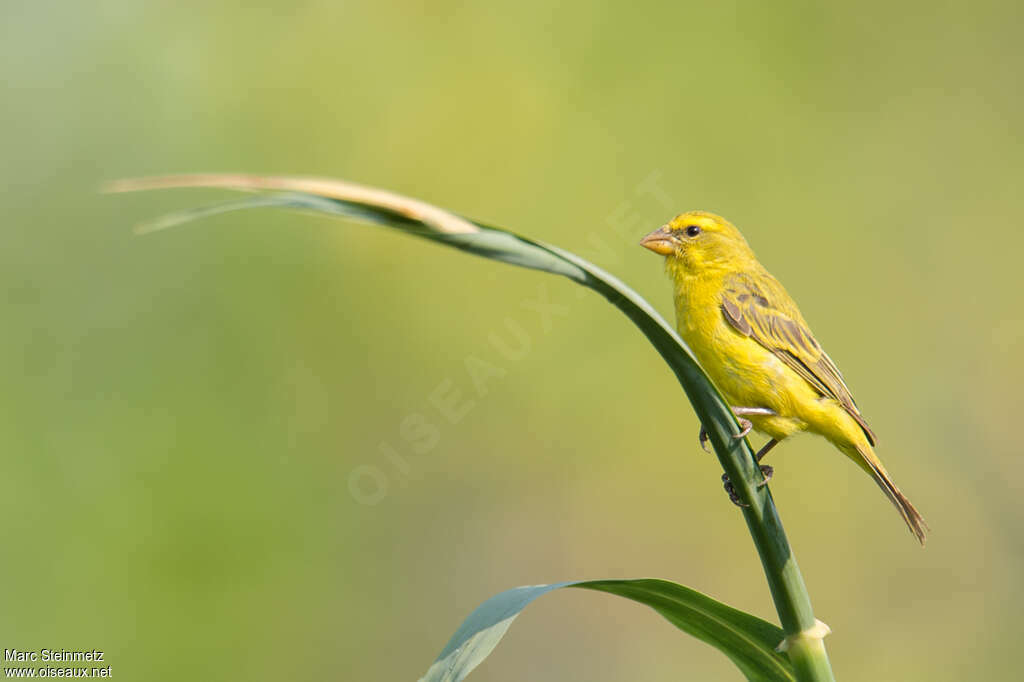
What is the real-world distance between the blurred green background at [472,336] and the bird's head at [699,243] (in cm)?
184

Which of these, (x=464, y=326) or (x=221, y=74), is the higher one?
(x=221, y=74)

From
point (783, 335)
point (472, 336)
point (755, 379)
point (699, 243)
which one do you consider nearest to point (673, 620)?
point (755, 379)

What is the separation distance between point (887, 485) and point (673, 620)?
→ 51.5 inches

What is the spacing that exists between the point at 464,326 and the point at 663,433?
1.43 meters

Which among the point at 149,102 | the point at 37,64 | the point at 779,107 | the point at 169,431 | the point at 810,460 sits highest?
the point at 37,64

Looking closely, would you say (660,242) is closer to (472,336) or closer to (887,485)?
(887,485)

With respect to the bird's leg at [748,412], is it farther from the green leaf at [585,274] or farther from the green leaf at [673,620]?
the green leaf at [585,274]

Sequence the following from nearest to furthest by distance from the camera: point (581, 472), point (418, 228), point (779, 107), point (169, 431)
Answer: point (418, 228) → point (169, 431) → point (581, 472) → point (779, 107)

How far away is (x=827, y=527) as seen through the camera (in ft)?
18.6

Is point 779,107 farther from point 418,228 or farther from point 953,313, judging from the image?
point 418,228

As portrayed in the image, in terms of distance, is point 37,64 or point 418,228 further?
point 37,64

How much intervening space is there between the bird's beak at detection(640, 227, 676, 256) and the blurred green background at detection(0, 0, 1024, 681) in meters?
1.81

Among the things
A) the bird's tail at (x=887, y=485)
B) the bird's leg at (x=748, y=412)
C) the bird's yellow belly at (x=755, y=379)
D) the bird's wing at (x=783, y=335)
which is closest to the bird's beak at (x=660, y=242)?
the bird's wing at (x=783, y=335)

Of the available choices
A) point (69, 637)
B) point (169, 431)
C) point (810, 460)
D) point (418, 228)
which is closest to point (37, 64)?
point (169, 431)
